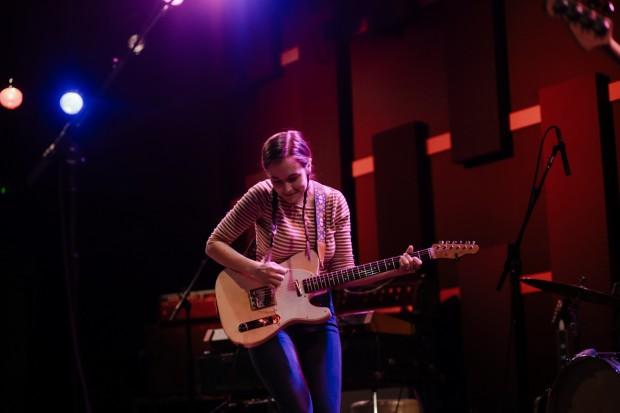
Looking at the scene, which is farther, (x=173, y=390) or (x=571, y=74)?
(x=173, y=390)

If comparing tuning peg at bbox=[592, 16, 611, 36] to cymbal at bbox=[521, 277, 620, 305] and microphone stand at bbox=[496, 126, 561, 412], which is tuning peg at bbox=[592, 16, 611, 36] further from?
microphone stand at bbox=[496, 126, 561, 412]

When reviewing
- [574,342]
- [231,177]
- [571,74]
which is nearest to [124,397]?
[231,177]

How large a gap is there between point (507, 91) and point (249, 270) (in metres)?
3.59

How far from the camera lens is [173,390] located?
7875 mm

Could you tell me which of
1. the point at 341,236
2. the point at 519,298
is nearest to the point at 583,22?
the point at 341,236

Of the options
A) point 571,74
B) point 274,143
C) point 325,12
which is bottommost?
point 274,143

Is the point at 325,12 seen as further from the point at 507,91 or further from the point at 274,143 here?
the point at 274,143

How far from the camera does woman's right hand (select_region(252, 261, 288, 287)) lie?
4.20 metres

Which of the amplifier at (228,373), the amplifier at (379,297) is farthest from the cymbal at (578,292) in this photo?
the amplifier at (228,373)

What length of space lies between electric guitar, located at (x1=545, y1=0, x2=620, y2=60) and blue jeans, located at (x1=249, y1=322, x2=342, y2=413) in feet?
5.92

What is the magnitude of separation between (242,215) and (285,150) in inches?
16.9

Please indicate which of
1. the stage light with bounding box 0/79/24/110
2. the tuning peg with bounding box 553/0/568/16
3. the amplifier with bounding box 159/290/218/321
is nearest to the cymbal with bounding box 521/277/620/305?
the tuning peg with bounding box 553/0/568/16

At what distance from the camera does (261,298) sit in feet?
14.0

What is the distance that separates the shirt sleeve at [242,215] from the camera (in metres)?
4.29
